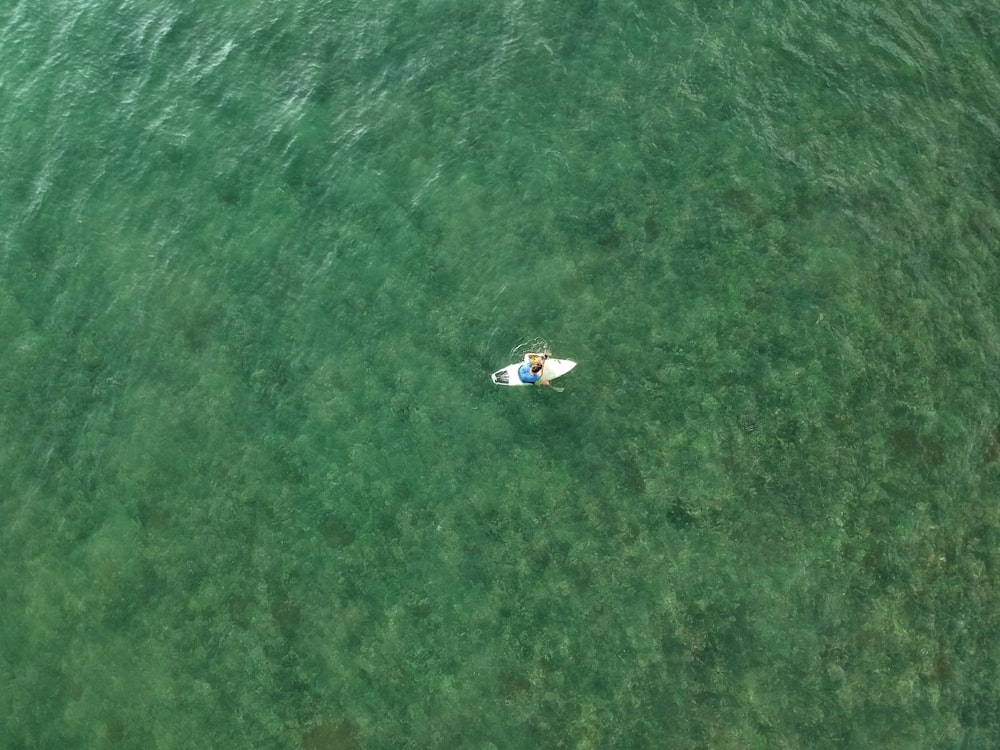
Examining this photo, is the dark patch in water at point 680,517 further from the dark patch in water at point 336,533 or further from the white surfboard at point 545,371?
the dark patch in water at point 336,533

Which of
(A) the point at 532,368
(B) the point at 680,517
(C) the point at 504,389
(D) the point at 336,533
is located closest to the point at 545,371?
(A) the point at 532,368

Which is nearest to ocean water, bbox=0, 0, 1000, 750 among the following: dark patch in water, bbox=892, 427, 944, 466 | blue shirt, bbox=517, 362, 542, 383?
dark patch in water, bbox=892, 427, 944, 466

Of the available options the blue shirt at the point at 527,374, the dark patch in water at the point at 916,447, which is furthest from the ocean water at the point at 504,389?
the blue shirt at the point at 527,374

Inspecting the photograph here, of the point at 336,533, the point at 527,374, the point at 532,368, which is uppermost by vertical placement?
the point at 532,368

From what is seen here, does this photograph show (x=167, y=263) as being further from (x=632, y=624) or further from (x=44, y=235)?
(x=632, y=624)

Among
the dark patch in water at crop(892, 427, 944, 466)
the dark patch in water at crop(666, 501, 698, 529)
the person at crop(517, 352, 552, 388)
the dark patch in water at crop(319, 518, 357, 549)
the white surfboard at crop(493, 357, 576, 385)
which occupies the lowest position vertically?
A: the dark patch in water at crop(319, 518, 357, 549)

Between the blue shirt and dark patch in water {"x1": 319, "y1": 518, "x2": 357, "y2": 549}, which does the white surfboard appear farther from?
dark patch in water {"x1": 319, "y1": 518, "x2": 357, "y2": 549}

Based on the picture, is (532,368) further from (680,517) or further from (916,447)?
(916,447)

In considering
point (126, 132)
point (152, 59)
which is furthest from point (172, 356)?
point (152, 59)
